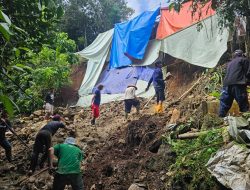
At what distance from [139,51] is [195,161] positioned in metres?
9.69

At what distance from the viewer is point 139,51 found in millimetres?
14289

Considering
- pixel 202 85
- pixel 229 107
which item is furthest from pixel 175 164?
pixel 202 85

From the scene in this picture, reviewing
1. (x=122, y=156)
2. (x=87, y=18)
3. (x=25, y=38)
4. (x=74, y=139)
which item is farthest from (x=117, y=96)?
(x=25, y=38)

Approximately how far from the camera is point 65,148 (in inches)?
218

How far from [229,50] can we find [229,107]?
14.9 ft

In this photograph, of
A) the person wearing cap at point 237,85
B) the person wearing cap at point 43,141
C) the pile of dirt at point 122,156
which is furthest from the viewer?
the person wearing cap at point 43,141

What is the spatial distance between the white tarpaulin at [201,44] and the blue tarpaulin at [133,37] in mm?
2271

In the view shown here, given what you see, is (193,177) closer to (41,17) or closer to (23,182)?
(41,17)

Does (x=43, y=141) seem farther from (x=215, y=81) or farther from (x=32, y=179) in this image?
(x=215, y=81)

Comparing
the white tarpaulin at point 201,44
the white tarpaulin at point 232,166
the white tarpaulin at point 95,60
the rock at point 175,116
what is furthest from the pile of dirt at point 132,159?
the white tarpaulin at point 95,60

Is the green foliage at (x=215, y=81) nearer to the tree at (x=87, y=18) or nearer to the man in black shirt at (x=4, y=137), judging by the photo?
the man in black shirt at (x=4, y=137)

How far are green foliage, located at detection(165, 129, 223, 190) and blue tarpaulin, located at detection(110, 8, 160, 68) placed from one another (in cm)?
896

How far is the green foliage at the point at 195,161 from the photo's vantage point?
4.68 m

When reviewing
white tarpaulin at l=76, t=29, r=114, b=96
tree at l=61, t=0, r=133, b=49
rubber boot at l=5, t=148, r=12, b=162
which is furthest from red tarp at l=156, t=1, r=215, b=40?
tree at l=61, t=0, r=133, b=49
